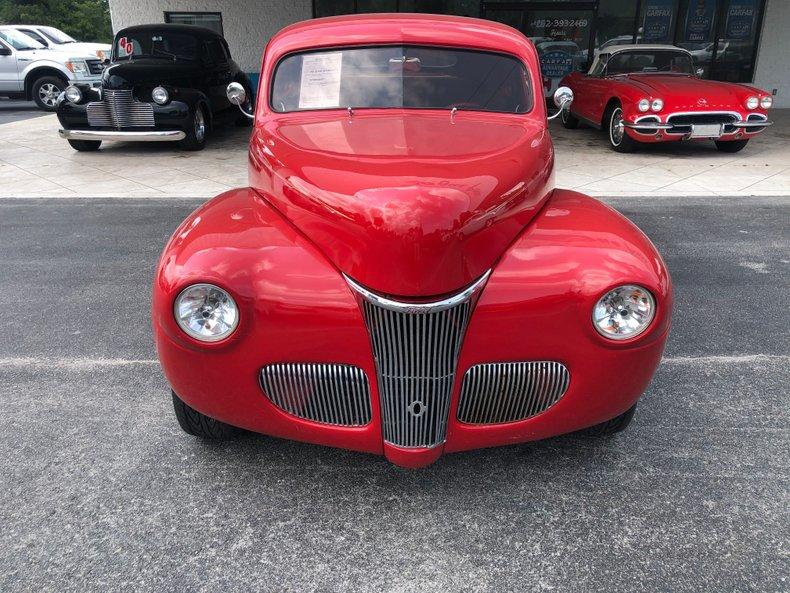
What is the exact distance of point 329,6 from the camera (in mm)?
14734

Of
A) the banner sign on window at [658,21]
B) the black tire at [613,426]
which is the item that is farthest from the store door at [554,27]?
the black tire at [613,426]

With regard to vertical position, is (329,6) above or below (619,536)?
above

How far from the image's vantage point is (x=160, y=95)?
887 centimetres

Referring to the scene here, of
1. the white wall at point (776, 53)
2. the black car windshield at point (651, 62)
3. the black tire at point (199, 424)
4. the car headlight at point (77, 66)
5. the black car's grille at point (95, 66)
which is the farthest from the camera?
the black car's grille at point (95, 66)

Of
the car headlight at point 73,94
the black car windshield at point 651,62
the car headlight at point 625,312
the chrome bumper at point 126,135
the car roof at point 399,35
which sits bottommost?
the chrome bumper at point 126,135

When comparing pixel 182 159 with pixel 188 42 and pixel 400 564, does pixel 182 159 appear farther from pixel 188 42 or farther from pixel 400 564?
pixel 400 564

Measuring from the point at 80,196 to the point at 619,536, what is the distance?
6.85 meters

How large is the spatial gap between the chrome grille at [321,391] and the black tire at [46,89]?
49.5 ft

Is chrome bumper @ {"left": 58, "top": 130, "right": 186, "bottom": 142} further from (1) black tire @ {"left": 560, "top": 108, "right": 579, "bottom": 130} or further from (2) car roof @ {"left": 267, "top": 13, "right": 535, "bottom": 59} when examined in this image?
(1) black tire @ {"left": 560, "top": 108, "right": 579, "bottom": 130}

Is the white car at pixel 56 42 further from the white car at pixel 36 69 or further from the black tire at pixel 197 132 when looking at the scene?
the black tire at pixel 197 132

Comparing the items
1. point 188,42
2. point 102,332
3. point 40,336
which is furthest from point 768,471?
point 188,42

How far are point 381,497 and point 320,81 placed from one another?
7.16 ft

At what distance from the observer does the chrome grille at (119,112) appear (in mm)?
8883

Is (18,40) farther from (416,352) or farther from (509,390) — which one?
(509,390)
